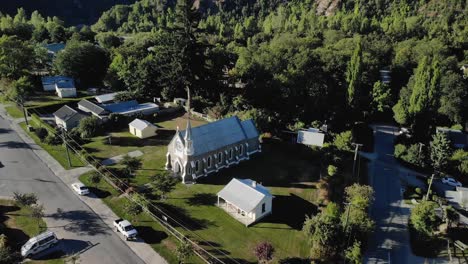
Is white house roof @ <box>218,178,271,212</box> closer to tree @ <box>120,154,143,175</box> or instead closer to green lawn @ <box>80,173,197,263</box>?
green lawn @ <box>80,173,197,263</box>

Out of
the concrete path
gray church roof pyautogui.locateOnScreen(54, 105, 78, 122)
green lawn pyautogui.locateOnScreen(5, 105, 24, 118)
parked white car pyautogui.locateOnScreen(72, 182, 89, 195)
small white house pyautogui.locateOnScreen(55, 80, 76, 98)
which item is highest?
small white house pyautogui.locateOnScreen(55, 80, 76, 98)

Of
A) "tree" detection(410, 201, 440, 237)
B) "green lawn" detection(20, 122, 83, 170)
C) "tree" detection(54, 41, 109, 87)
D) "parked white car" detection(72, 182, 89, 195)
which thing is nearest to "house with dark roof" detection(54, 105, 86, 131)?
"green lawn" detection(20, 122, 83, 170)

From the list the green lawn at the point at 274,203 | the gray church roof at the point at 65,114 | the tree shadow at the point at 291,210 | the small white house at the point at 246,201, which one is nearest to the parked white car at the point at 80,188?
the green lawn at the point at 274,203

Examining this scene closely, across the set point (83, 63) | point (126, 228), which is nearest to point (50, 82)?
point (83, 63)

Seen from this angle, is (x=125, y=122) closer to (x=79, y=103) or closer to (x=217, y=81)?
(x=79, y=103)

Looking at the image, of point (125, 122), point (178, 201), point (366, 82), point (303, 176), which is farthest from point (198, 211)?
point (366, 82)
